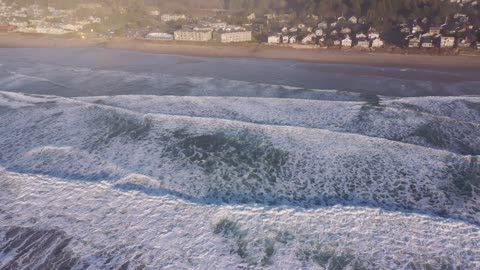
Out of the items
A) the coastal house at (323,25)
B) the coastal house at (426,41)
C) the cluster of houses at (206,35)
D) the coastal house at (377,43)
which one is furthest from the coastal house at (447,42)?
the cluster of houses at (206,35)

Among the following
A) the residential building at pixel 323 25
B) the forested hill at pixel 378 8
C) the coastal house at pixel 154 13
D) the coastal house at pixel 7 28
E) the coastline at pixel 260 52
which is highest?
the coastal house at pixel 154 13

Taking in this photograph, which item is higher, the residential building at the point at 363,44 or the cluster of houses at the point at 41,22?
the cluster of houses at the point at 41,22

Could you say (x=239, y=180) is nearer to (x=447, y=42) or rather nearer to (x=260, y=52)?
(x=260, y=52)

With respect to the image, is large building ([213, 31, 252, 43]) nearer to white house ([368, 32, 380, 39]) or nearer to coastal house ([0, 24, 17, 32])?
white house ([368, 32, 380, 39])

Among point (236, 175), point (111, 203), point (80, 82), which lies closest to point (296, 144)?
point (236, 175)

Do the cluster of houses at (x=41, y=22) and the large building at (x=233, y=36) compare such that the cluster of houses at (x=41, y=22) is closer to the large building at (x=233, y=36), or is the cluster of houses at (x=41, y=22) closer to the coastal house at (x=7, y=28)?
the coastal house at (x=7, y=28)

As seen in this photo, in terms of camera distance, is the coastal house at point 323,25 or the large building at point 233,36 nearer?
the large building at point 233,36
